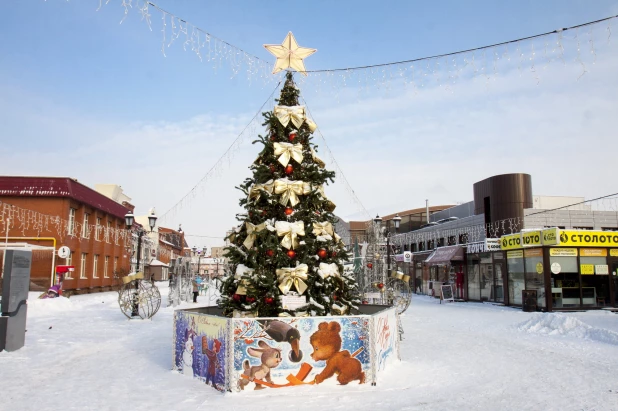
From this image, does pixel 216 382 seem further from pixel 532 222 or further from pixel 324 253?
pixel 532 222

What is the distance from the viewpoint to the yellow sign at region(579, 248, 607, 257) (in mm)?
20406

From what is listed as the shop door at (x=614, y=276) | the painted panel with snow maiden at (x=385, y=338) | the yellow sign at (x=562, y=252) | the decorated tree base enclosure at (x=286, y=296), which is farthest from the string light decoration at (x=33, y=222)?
the shop door at (x=614, y=276)

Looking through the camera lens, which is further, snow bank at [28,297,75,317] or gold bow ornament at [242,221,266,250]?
snow bank at [28,297,75,317]

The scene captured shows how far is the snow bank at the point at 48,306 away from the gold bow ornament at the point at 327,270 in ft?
47.5

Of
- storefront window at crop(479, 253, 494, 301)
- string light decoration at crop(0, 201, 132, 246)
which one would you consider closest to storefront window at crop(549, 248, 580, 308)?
storefront window at crop(479, 253, 494, 301)

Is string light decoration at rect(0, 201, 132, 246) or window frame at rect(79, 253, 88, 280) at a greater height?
string light decoration at rect(0, 201, 132, 246)

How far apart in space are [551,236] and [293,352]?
672 inches

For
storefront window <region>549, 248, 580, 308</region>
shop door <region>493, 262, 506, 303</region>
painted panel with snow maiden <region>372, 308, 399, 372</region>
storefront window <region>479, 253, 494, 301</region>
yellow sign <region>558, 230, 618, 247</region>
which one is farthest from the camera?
storefront window <region>479, 253, 494, 301</region>

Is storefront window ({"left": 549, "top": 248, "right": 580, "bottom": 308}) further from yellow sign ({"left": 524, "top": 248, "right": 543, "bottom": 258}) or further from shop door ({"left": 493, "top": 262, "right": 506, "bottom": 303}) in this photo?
shop door ({"left": 493, "top": 262, "right": 506, "bottom": 303})

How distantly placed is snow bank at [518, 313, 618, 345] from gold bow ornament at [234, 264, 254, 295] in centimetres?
915

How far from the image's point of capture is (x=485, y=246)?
25344mm

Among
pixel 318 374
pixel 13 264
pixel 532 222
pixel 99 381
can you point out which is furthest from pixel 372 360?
pixel 532 222

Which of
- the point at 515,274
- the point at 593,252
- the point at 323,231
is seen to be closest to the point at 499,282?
the point at 515,274

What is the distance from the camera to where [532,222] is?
29.5 metres
